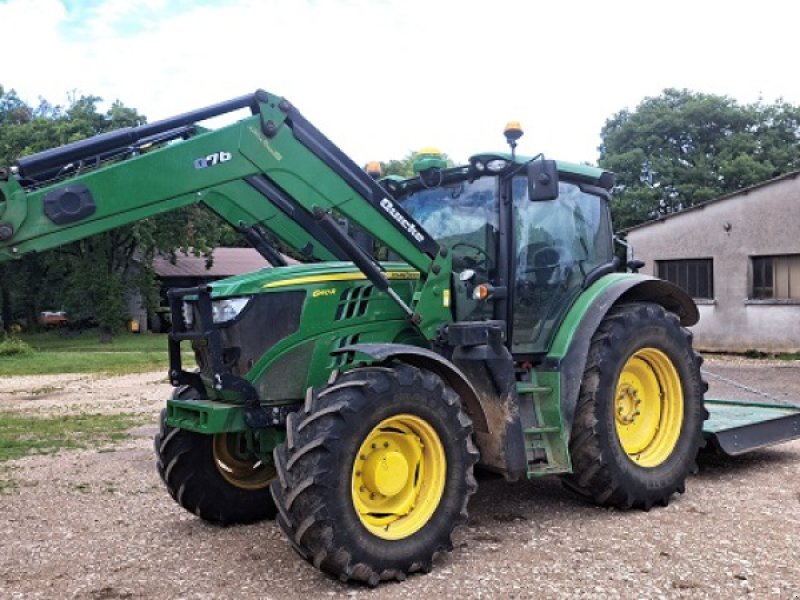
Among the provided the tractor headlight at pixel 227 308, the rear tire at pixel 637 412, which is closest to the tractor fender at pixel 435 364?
the tractor headlight at pixel 227 308

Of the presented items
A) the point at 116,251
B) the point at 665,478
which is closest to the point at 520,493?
the point at 665,478

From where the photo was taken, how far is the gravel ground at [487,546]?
4336 mm

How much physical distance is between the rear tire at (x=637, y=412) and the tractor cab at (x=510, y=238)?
46 centimetres

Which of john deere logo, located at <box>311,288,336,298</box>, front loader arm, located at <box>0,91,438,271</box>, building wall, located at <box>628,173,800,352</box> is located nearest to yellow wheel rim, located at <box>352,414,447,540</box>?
john deere logo, located at <box>311,288,336,298</box>

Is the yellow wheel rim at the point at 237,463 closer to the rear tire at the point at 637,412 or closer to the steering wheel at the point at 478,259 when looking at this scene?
the steering wheel at the point at 478,259

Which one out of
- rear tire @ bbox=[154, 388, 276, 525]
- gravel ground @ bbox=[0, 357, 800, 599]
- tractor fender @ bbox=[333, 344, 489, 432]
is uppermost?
tractor fender @ bbox=[333, 344, 489, 432]

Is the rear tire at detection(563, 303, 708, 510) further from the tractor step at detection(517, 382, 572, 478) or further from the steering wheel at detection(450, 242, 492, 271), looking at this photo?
the steering wheel at detection(450, 242, 492, 271)

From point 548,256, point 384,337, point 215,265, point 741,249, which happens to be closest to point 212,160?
point 384,337

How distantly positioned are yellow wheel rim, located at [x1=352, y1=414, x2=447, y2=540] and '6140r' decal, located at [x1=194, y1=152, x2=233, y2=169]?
5.70 ft

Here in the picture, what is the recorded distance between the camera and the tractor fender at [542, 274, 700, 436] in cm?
562

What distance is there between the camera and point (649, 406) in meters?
6.37

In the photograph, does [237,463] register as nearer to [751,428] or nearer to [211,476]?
[211,476]

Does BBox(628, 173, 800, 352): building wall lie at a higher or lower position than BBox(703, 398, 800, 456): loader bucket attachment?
higher

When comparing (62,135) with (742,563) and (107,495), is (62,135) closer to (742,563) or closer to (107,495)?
(107,495)
